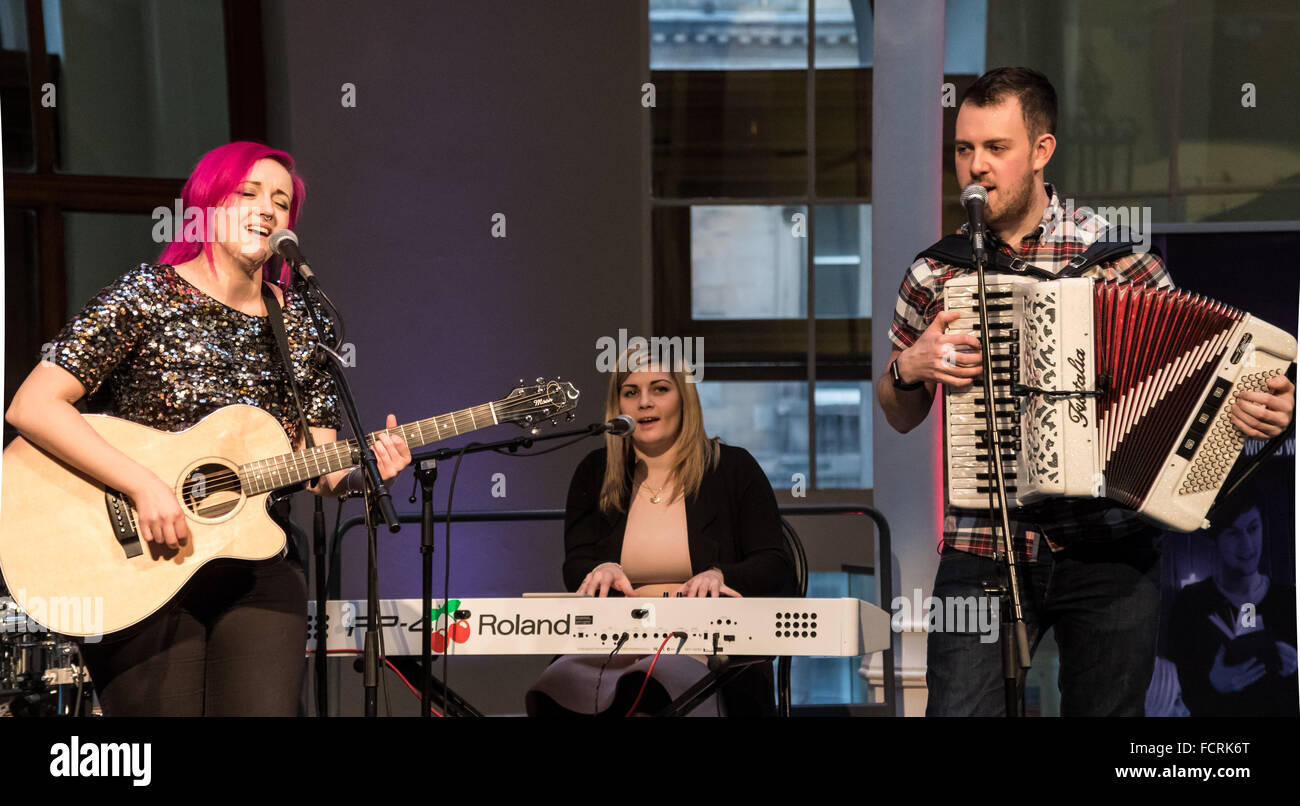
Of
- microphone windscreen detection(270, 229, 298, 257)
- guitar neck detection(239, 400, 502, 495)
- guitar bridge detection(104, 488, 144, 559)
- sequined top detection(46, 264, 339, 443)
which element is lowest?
guitar bridge detection(104, 488, 144, 559)

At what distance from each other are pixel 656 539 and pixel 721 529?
202 mm

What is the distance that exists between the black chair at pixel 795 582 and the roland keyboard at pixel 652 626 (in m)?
0.26

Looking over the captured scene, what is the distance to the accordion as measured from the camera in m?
2.62

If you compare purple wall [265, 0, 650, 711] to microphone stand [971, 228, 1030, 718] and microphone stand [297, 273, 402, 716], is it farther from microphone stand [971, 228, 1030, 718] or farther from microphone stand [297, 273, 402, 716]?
microphone stand [971, 228, 1030, 718]

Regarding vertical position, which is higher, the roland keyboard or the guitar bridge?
the guitar bridge

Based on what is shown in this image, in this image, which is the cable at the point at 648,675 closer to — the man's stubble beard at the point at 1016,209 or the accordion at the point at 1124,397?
the accordion at the point at 1124,397

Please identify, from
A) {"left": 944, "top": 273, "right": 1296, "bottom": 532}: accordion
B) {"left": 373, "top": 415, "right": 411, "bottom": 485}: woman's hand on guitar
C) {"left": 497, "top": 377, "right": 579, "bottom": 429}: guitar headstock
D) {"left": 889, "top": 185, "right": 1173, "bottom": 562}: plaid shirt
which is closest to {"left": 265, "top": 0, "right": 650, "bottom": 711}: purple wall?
{"left": 497, "top": 377, "right": 579, "bottom": 429}: guitar headstock

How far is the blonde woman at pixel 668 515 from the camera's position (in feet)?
12.2

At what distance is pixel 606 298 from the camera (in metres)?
6.13

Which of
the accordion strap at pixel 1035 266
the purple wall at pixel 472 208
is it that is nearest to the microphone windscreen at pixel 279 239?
the accordion strap at pixel 1035 266

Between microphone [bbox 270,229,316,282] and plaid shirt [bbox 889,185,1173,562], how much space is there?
1.36 m
